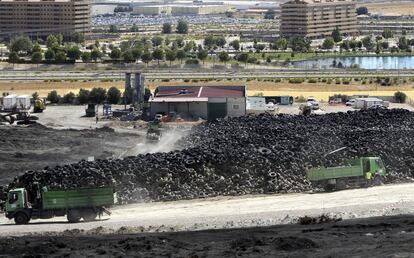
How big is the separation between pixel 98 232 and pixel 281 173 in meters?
8.37

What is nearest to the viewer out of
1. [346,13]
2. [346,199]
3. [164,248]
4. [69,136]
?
[164,248]

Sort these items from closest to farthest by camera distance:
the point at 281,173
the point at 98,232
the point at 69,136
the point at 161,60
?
the point at 98,232 < the point at 281,173 < the point at 69,136 < the point at 161,60

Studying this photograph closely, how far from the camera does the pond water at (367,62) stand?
8999 centimetres

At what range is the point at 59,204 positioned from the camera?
89.9ft

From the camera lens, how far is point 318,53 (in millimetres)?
102750

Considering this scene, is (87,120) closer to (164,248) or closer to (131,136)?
(131,136)

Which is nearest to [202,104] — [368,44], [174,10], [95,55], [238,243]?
[238,243]

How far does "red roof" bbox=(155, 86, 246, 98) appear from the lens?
160 feet

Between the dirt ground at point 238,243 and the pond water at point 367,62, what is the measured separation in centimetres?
6110

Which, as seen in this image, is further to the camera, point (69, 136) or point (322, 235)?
point (69, 136)

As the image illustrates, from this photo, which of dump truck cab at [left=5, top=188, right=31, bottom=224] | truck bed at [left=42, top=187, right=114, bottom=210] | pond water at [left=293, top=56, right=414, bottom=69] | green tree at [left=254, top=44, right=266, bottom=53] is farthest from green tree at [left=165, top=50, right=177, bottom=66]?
truck bed at [left=42, top=187, right=114, bottom=210]

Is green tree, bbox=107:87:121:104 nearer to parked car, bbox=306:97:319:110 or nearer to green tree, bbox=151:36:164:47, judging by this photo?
parked car, bbox=306:97:319:110

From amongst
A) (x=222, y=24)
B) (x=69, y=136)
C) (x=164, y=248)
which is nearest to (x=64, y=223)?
(x=164, y=248)

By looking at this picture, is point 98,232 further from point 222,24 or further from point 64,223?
point 222,24
